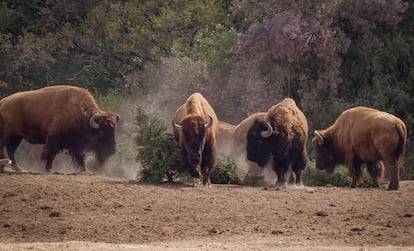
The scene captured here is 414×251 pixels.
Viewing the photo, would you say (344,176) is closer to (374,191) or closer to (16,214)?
(374,191)

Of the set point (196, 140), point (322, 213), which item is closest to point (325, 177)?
point (196, 140)

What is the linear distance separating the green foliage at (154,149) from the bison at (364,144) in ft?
10.7

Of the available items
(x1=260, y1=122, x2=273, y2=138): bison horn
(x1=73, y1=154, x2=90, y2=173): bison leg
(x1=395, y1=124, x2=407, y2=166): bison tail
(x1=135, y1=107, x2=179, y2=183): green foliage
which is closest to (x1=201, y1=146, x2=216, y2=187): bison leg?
(x1=135, y1=107, x2=179, y2=183): green foliage

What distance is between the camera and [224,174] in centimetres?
1698

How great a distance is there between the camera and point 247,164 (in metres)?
18.4

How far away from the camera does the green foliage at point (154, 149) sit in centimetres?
1600

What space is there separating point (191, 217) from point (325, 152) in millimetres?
6270

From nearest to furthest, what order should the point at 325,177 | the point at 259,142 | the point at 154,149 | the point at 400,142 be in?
1. the point at 400,142
2. the point at 154,149
3. the point at 259,142
4. the point at 325,177

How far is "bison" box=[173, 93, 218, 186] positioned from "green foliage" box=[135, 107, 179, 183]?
22 cm

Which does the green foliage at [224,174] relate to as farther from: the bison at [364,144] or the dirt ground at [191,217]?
the bison at [364,144]

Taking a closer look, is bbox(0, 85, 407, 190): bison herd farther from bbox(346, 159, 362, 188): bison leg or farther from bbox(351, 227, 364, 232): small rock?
bbox(351, 227, 364, 232): small rock

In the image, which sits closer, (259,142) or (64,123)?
(259,142)

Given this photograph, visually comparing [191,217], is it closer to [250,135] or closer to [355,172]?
[250,135]

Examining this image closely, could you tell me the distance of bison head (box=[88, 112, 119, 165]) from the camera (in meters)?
17.6
